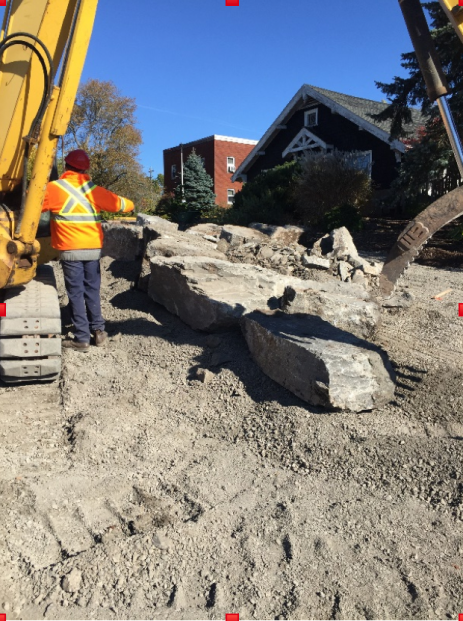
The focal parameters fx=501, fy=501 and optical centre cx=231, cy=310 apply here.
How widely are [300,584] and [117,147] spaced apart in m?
26.1

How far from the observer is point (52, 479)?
3.34m

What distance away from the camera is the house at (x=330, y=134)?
1777 cm

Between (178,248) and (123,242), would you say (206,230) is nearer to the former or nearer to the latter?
(123,242)

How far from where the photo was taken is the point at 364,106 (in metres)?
20.9

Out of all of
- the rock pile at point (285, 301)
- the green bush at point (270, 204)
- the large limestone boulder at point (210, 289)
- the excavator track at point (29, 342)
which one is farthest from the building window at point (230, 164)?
the excavator track at point (29, 342)

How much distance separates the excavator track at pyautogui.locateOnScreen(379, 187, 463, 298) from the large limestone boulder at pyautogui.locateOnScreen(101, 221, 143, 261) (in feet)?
16.1

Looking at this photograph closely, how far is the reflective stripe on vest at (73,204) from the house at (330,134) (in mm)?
12796

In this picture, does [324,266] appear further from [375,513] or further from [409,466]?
[375,513]

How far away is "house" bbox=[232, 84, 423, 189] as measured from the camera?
1777cm

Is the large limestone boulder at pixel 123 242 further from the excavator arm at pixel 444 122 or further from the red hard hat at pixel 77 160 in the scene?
the excavator arm at pixel 444 122

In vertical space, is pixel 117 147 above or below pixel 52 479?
above

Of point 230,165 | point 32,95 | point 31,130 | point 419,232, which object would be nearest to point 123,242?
point 32,95

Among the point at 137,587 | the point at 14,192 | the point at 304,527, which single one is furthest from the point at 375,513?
the point at 14,192

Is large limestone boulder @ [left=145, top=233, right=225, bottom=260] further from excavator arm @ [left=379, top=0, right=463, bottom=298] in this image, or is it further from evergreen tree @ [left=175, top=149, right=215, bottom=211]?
evergreen tree @ [left=175, top=149, right=215, bottom=211]
